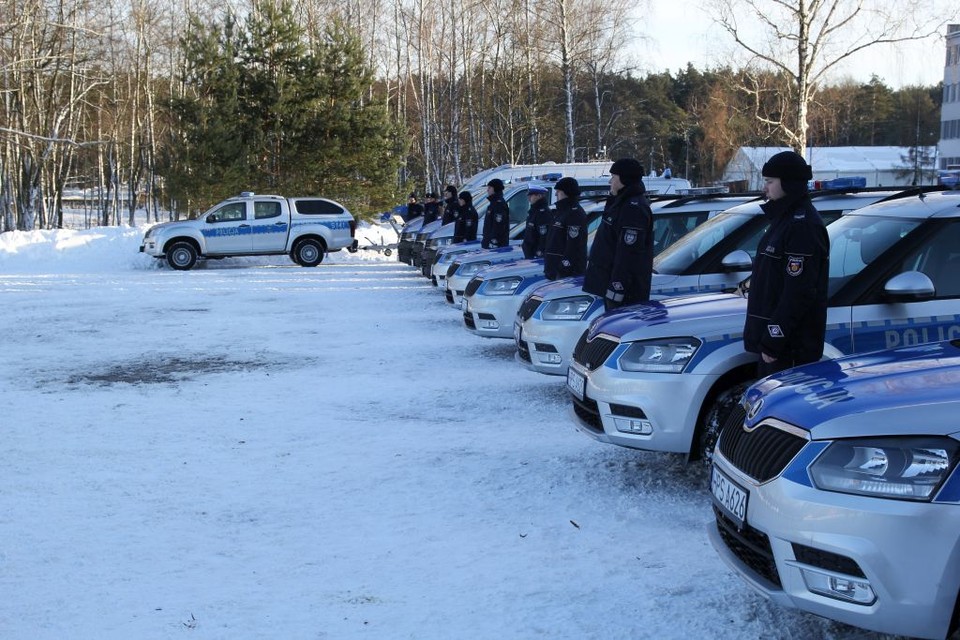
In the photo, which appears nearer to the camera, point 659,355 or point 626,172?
point 659,355

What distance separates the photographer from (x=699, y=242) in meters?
8.20

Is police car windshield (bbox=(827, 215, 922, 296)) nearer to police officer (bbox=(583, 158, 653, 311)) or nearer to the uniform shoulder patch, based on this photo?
the uniform shoulder patch

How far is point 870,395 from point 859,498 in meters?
0.43

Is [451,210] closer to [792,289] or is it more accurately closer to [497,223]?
[497,223]

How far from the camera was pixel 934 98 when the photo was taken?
308 feet

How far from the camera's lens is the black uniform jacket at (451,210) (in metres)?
19.6

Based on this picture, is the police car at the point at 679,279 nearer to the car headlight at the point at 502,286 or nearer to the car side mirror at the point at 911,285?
the car headlight at the point at 502,286

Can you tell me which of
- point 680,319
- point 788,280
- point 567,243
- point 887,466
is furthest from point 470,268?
point 887,466

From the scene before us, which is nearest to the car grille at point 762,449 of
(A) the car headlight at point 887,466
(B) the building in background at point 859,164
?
(A) the car headlight at point 887,466

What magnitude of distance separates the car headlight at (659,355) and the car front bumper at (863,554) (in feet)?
7.03

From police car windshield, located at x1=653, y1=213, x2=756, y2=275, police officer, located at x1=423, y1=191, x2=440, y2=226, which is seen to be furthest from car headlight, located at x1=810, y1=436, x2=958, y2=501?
police officer, located at x1=423, y1=191, x2=440, y2=226

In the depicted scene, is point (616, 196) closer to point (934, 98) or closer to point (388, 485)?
point (388, 485)

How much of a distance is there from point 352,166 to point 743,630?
30852 mm

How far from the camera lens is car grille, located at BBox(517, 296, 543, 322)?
8.62m
